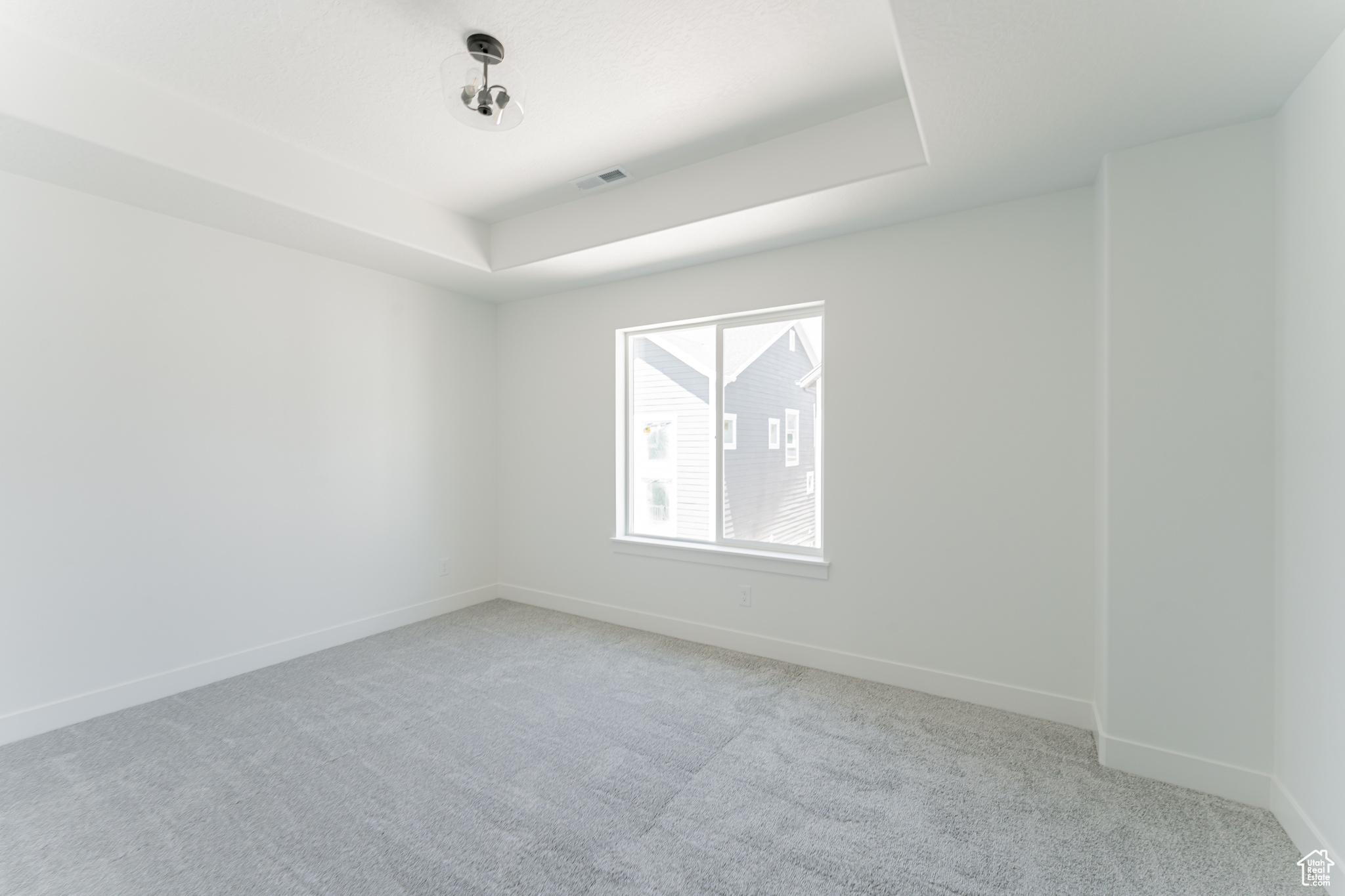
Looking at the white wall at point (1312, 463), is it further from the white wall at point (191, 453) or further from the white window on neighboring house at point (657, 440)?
the white wall at point (191, 453)

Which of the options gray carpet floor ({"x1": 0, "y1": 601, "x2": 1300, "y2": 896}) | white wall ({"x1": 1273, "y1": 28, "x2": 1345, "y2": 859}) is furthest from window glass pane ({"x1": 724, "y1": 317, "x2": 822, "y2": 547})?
white wall ({"x1": 1273, "y1": 28, "x2": 1345, "y2": 859})

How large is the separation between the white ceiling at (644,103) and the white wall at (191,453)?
1.07 feet

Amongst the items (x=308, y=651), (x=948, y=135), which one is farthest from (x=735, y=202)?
(x=308, y=651)

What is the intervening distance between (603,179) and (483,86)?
1.07 m

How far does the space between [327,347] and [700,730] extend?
3236 mm

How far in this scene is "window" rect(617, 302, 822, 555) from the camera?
11.3ft

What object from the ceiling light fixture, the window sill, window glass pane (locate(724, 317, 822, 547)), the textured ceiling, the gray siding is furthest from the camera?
the gray siding

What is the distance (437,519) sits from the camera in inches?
170

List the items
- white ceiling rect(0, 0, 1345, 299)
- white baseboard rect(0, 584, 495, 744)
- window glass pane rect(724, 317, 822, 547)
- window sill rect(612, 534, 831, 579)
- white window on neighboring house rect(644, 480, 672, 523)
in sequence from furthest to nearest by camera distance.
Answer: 1. white window on neighboring house rect(644, 480, 672, 523)
2. window glass pane rect(724, 317, 822, 547)
3. window sill rect(612, 534, 831, 579)
4. white baseboard rect(0, 584, 495, 744)
5. white ceiling rect(0, 0, 1345, 299)

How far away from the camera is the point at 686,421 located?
398 cm

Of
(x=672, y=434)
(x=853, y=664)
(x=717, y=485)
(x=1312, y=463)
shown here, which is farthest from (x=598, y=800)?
(x=1312, y=463)

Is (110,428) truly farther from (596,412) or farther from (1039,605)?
(1039,605)

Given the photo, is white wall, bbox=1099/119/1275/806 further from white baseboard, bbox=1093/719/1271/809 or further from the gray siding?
the gray siding

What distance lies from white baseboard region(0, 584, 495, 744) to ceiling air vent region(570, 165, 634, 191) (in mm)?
3122
